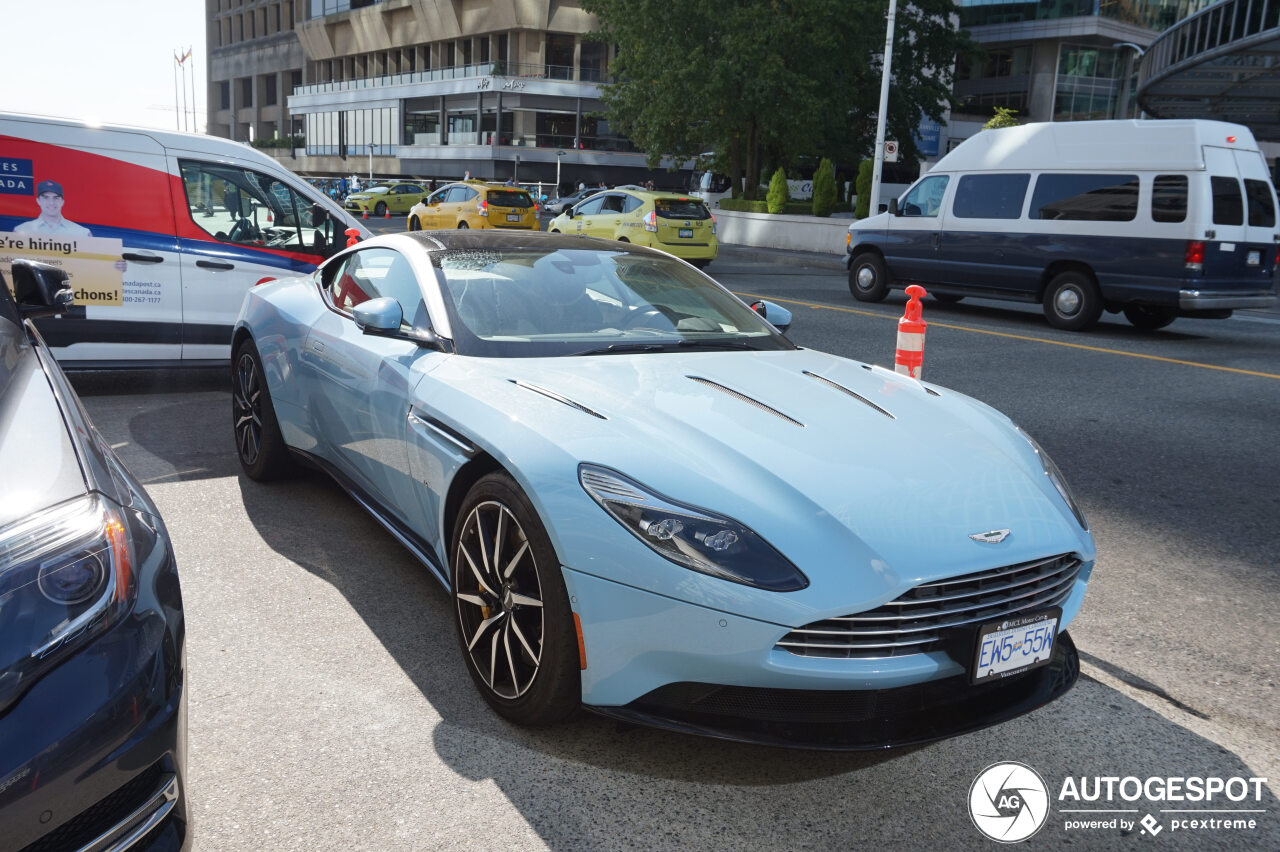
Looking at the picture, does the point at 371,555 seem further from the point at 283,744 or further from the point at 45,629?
the point at 45,629

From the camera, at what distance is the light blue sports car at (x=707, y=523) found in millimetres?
2629

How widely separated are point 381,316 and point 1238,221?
1247 centimetres

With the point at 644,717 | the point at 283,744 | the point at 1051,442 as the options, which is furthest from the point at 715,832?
the point at 1051,442

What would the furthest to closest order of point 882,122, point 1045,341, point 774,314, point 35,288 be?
point 882,122 < point 1045,341 < point 774,314 < point 35,288

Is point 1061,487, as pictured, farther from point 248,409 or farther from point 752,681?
point 248,409

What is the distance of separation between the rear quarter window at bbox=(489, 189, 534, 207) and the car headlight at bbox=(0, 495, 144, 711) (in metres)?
27.3

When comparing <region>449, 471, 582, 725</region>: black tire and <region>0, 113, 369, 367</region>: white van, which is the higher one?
<region>0, 113, 369, 367</region>: white van

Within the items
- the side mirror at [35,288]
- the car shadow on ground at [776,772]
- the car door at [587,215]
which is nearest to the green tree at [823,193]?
the car door at [587,215]

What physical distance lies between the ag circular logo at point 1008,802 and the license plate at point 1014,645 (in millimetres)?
359

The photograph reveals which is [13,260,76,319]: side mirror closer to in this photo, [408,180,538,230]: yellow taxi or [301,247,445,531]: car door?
[301,247,445,531]: car door

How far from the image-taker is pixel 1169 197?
1290 centimetres

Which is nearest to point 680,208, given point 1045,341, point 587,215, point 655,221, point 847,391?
point 655,221

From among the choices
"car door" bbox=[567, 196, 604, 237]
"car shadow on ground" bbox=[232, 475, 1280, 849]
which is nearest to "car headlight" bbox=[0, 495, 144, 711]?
"car shadow on ground" bbox=[232, 475, 1280, 849]

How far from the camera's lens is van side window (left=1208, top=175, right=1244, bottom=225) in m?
12.8
